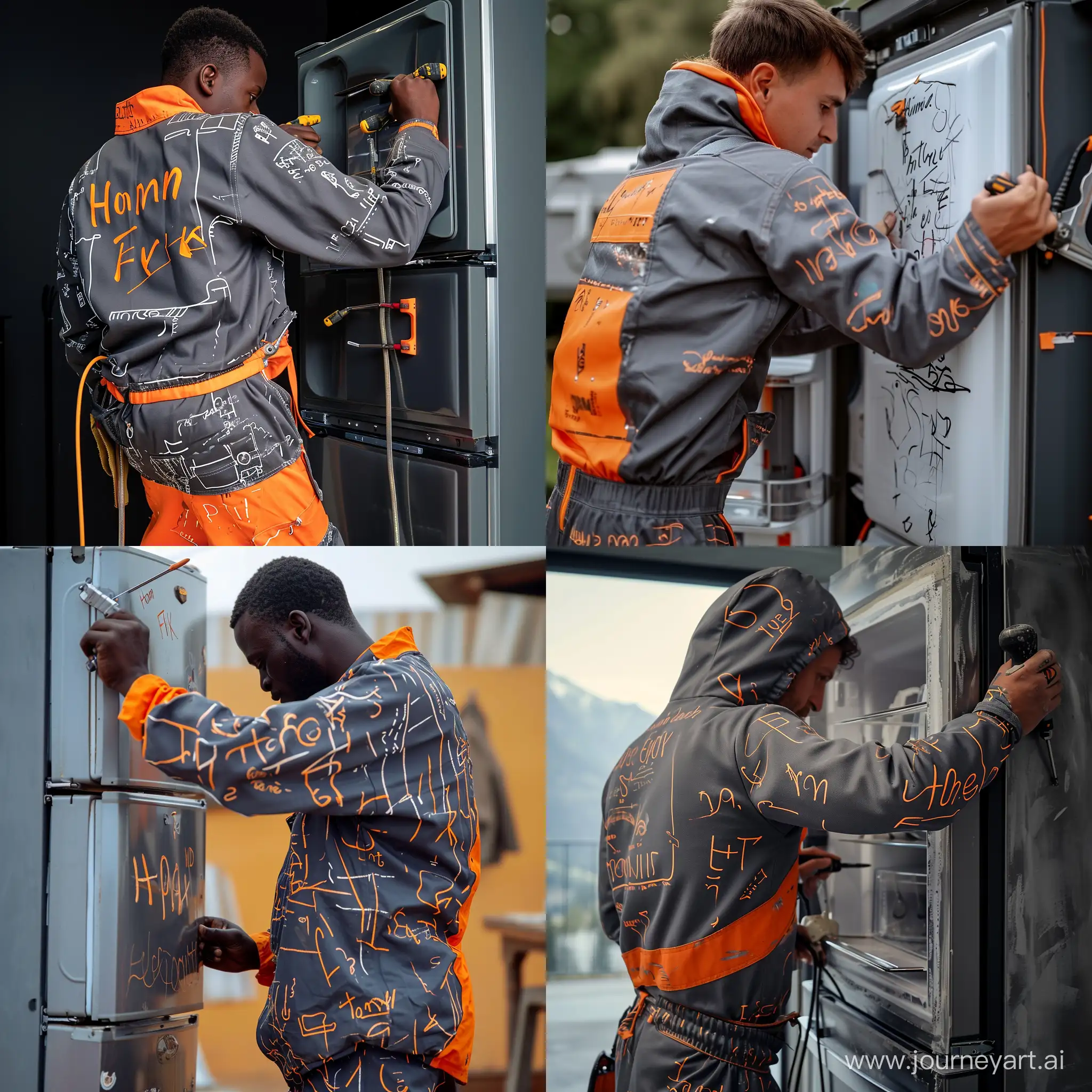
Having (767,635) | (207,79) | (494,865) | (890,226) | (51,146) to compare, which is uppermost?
(51,146)

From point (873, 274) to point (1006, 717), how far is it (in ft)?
2.76

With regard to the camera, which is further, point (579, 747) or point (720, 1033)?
point (579, 747)

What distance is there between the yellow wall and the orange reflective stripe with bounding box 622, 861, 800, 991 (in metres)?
0.45

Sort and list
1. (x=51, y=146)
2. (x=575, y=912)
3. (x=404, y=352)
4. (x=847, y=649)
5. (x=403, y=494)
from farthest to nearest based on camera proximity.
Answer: (x=51, y=146) < (x=403, y=494) < (x=404, y=352) < (x=575, y=912) < (x=847, y=649)

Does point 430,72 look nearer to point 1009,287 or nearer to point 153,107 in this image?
Answer: point 153,107

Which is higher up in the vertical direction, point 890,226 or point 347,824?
point 890,226

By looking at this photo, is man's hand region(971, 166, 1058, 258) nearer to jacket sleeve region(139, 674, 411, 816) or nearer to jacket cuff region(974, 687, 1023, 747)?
jacket cuff region(974, 687, 1023, 747)

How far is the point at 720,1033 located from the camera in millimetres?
2156

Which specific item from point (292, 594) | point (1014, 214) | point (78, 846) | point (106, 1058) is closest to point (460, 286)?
point (292, 594)

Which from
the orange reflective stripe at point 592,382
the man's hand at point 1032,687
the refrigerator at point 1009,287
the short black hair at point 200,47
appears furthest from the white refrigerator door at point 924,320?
the short black hair at point 200,47

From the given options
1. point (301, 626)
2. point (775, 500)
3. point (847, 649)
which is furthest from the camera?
point (775, 500)

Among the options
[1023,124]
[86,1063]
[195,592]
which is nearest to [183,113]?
[195,592]

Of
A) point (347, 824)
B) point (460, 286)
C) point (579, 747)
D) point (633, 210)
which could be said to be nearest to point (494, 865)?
point (579, 747)

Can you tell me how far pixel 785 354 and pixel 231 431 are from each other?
4.14 feet
